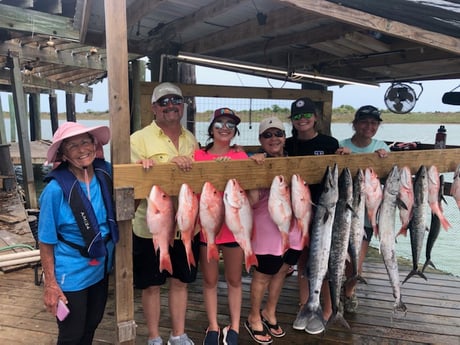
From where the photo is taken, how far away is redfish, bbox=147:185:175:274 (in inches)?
85.5

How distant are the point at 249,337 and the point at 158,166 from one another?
6.01 feet

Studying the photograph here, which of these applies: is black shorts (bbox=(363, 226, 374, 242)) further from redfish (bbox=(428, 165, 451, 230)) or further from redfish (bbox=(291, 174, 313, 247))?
redfish (bbox=(291, 174, 313, 247))

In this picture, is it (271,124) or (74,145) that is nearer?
(74,145)

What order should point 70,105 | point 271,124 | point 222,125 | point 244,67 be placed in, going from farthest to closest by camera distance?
point 70,105 < point 244,67 < point 271,124 < point 222,125

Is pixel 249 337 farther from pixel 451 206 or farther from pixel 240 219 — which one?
pixel 451 206

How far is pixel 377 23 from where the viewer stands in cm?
239

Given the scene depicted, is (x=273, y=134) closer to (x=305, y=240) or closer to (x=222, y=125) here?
(x=222, y=125)

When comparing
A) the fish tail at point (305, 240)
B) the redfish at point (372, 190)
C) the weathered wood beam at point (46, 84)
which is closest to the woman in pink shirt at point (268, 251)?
the fish tail at point (305, 240)

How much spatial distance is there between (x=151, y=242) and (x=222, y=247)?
53 centimetres

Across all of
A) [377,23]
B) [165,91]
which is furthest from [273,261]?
[377,23]

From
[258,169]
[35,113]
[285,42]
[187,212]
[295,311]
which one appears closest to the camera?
[187,212]

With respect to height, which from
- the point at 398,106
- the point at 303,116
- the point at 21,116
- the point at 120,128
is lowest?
the point at 120,128

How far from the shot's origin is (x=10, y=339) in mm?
2908

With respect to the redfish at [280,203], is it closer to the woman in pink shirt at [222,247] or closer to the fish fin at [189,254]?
the woman in pink shirt at [222,247]
